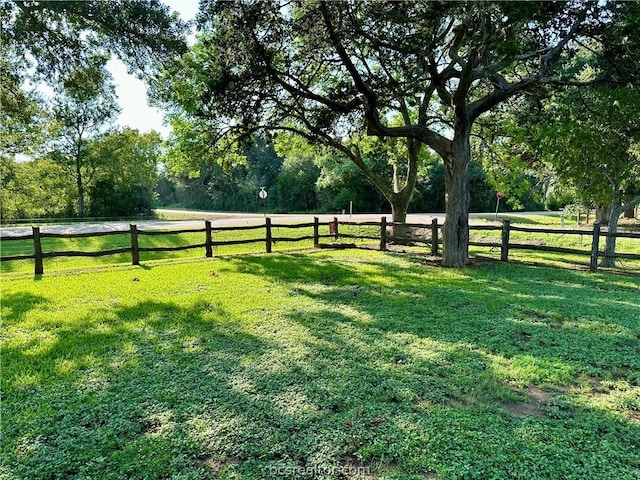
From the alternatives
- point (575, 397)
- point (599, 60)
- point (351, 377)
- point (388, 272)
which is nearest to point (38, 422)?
point (351, 377)

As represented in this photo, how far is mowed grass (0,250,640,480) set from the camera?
2303 mm

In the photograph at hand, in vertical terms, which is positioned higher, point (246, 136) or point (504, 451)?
point (246, 136)

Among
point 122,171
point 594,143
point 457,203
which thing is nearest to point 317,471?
point 457,203

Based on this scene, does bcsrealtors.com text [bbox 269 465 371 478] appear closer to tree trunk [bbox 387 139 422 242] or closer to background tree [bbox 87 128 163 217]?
tree trunk [bbox 387 139 422 242]

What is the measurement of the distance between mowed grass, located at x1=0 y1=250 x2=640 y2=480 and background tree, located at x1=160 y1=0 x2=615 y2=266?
3995 mm

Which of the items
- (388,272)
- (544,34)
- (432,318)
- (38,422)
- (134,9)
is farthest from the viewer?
(388,272)

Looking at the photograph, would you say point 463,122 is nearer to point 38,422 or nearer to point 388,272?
point 388,272

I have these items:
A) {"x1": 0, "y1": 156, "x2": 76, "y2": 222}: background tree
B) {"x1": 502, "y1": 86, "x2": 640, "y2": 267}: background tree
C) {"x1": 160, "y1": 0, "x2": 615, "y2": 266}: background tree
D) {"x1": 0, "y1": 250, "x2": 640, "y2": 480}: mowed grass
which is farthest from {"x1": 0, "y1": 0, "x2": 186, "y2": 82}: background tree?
{"x1": 0, "y1": 156, "x2": 76, "y2": 222}: background tree

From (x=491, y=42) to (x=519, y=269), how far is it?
4726 millimetres

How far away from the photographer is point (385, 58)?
7.87 m

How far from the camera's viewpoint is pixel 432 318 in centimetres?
498

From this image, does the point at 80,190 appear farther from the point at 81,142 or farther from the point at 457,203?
the point at 457,203

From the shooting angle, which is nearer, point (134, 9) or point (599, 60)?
point (134, 9)

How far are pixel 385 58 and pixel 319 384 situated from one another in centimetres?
686
